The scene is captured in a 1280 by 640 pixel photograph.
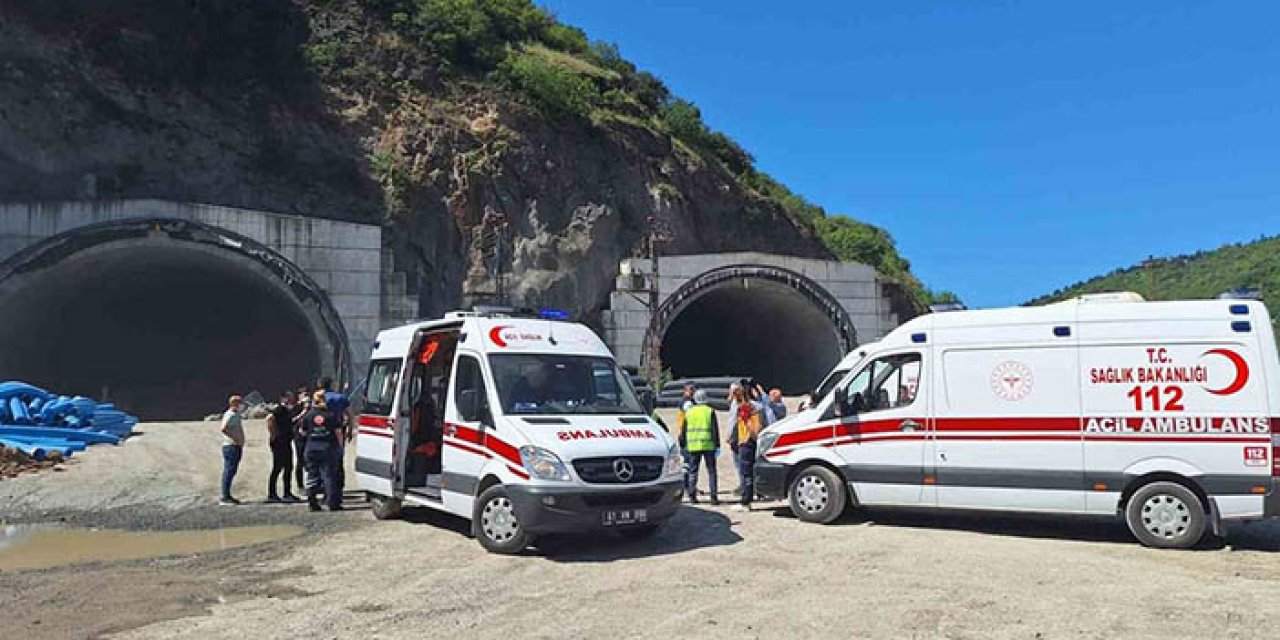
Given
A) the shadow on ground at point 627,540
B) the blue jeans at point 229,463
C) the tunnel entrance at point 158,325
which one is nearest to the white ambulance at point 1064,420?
the shadow on ground at point 627,540

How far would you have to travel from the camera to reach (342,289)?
79.4ft

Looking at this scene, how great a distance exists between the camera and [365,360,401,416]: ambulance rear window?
1066cm

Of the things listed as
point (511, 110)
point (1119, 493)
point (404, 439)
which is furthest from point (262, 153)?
point (1119, 493)

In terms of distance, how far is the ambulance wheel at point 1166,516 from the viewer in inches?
336

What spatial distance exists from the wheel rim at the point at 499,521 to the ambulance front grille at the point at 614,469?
0.81m

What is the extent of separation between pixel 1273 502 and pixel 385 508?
9.45m

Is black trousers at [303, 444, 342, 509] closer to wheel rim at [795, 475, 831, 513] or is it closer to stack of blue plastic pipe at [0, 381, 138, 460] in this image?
wheel rim at [795, 475, 831, 513]

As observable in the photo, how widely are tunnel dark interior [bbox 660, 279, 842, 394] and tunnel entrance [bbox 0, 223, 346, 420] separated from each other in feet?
50.7

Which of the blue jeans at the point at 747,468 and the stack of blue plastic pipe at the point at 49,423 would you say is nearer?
the blue jeans at the point at 747,468

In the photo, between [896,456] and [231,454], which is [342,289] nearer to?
[231,454]

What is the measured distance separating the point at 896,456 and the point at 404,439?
5.64 m

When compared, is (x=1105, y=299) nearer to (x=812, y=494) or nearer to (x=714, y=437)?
(x=812, y=494)

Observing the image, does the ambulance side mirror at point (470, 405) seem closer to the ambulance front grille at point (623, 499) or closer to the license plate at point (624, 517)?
the ambulance front grille at point (623, 499)

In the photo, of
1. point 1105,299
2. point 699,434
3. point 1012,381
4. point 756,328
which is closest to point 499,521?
point 699,434
